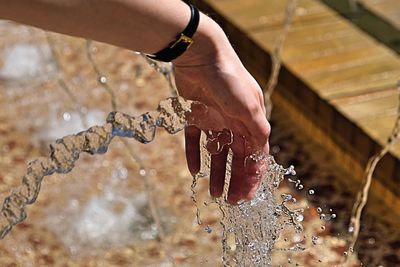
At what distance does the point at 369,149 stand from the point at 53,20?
1.89 meters

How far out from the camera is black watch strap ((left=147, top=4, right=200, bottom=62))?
1542 mm

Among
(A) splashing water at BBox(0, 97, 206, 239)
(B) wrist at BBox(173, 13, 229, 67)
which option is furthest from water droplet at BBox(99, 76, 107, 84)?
(B) wrist at BBox(173, 13, 229, 67)

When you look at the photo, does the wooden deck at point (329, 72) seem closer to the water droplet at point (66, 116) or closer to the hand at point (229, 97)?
the water droplet at point (66, 116)

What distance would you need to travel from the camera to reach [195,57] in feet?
5.25

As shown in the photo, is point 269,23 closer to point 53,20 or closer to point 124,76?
point 124,76

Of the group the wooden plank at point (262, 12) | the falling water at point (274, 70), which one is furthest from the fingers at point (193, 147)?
the wooden plank at point (262, 12)

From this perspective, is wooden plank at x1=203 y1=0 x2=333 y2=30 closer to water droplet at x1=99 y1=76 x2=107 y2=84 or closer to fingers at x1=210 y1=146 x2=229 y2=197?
water droplet at x1=99 y1=76 x2=107 y2=84

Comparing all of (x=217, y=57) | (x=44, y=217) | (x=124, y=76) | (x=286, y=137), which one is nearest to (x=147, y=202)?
(x=44, y=217)

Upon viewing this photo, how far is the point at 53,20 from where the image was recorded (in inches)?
55.5

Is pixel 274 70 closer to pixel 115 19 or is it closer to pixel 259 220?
pixel 259 220

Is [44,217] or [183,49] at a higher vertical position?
[183,49]

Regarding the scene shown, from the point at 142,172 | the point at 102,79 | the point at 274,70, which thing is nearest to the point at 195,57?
the point at 142,172

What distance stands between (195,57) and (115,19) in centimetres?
19

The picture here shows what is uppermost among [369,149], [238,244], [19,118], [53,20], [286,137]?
[53,20]
